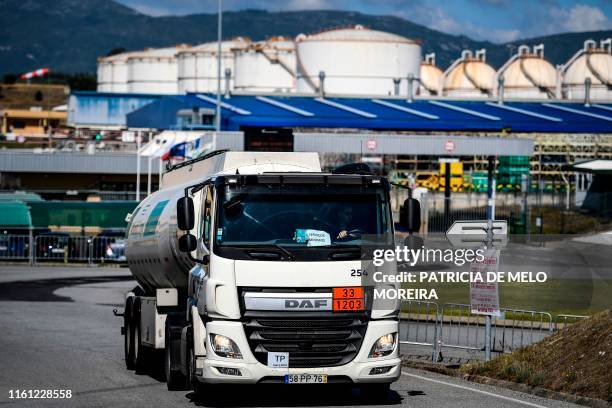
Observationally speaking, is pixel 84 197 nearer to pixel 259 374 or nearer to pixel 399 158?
pixel 399 158

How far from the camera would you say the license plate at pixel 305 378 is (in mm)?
13164

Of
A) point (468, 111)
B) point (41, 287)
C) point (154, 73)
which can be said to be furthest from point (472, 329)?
point (154, 73)

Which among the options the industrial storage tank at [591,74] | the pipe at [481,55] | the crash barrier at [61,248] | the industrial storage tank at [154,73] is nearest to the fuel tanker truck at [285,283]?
the crash barrier at [61,248]

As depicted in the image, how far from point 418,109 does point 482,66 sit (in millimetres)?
41822

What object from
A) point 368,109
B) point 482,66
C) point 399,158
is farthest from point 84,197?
point 482,66

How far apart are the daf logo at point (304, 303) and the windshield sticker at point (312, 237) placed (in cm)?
67

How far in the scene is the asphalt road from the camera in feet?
46.2

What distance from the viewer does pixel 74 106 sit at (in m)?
122

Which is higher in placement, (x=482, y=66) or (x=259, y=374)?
(x=482, y=66)

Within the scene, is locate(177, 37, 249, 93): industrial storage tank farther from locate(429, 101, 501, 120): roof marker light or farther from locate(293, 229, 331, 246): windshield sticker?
locate(293, 229, 331, 246): windshield sticker

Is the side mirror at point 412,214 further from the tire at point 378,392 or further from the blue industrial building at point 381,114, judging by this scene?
the blue industrial building at point 381,114

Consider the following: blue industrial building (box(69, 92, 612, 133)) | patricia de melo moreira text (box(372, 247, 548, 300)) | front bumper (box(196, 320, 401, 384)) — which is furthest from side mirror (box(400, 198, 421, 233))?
blue industrial building (box(69, 92, 612, 133))

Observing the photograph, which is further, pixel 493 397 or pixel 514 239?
pixel 514 239

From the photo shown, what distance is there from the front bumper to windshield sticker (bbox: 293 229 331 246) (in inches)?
41.3
